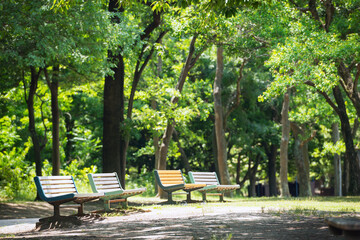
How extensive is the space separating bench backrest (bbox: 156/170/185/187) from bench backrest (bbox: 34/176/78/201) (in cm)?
458

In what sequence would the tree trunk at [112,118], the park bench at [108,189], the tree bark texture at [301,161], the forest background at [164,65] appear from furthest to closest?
the tree bark texture at [301,161], the tree trunk at [112,118], the forest background at [164,65], the park bench at [108,189]

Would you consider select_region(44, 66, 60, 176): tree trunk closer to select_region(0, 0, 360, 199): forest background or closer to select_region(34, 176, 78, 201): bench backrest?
select_region(0, 0, 360, 199): forest background

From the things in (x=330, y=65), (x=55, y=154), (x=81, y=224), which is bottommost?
(x=81, y=224)

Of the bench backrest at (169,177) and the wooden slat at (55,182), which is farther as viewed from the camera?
the bench backrest at (169,177)

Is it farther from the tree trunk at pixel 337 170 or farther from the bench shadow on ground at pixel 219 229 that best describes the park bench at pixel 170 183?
the tree trunk at pixel 337 170

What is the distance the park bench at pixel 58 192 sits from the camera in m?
10.2

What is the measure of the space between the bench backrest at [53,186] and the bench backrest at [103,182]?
52 centimetres

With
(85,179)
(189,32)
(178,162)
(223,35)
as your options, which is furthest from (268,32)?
(178,162)

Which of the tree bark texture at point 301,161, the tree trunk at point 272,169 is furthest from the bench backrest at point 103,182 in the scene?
the tree trunk at point 272,169

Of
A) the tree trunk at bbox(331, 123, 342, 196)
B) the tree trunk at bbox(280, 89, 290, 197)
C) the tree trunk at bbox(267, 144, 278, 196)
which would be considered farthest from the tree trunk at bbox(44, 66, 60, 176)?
the tree trunk at bbox(267, 144, 278, 196)

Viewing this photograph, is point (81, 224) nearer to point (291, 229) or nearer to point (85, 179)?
point (291, 229)

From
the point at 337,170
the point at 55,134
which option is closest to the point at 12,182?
the point at 55,134

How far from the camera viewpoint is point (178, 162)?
41062 millimetres

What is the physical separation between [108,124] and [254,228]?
10.2 metres
